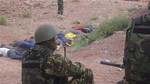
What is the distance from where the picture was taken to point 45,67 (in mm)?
3420

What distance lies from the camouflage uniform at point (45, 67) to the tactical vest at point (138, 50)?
0.75 metres

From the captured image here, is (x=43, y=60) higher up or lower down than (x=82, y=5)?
higher up

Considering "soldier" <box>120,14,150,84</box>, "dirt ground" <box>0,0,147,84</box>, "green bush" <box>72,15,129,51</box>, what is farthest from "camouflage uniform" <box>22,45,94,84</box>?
"green bush" <box>72,15,129,51</box>

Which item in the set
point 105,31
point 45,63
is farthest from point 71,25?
point 45,63

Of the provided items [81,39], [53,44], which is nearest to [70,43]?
[81,39]

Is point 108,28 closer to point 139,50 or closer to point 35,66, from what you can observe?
point 35,66

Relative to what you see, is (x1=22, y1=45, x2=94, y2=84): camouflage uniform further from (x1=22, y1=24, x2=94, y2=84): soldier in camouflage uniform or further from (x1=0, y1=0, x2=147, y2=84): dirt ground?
(x1=0, y1=0, x2=147, y2=84): dirt ground

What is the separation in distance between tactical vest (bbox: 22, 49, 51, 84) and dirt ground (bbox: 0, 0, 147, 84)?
9.50 feet

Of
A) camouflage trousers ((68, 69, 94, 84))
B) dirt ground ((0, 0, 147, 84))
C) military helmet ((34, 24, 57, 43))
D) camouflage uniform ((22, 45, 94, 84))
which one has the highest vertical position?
military helmet ((34, 24, 57, 43))

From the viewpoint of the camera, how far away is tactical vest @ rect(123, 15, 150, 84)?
2834 mm

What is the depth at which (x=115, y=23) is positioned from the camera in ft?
33.6

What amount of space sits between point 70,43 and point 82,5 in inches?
288

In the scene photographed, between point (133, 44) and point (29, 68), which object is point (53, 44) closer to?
point (29, 68)

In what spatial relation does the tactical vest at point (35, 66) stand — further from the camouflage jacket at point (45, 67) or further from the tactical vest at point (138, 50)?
the tactical vest at point (138, 50)
